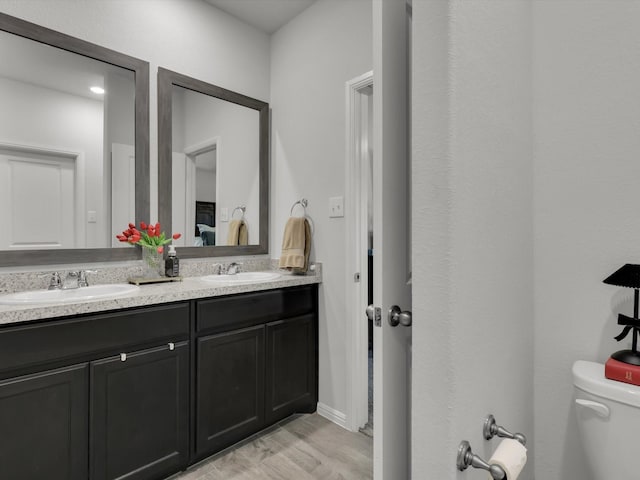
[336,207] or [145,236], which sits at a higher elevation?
[336,207]

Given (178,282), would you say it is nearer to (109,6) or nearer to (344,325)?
(344,325)

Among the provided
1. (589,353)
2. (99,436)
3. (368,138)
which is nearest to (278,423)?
(99,436)

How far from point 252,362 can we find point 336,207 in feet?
→ 3.31

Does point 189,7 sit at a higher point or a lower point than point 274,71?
higher

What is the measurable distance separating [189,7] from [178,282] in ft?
5.51

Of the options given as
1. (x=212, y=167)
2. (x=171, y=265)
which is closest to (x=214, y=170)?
(x=212, y=167)

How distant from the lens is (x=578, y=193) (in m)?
1.16

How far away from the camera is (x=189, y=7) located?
217cm

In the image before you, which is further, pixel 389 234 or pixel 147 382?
pixel 147 382

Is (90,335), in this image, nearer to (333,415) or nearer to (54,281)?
(54,281)

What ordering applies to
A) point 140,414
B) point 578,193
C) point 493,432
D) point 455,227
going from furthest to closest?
point 140,414
point 578,193
point 493,432
point 455,227

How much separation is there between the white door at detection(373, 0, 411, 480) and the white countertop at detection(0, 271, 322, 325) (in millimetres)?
1054

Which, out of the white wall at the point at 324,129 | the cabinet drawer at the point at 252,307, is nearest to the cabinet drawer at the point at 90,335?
the cabinet drawer at the point at 252,307

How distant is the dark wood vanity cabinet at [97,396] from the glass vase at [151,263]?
436mm
